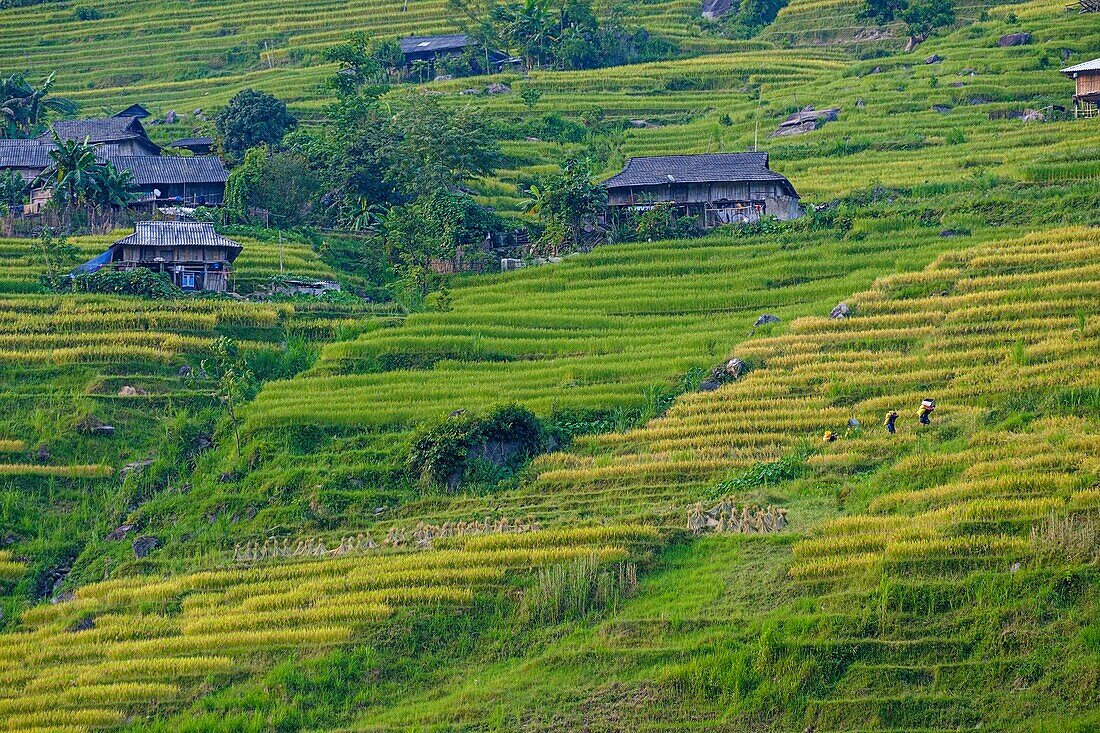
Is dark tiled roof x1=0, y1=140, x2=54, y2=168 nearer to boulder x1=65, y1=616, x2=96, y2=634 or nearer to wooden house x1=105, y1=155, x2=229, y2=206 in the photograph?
wooden house x1=105, y1=155, x2=229, y2=206

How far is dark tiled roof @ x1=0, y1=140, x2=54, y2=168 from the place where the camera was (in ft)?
227

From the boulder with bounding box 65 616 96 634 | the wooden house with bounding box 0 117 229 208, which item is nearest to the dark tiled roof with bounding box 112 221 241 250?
the wooden house with bounding box 0 117 229 208

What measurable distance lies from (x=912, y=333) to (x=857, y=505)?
10.4 m

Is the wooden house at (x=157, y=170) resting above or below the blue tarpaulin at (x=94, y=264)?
above

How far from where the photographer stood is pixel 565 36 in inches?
3553

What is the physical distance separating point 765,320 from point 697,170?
14.0m

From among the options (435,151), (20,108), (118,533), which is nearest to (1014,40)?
(435,151)

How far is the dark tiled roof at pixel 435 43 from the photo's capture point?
91312mm

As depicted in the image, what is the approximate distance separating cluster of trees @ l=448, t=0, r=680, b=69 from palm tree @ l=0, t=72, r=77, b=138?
2440 centimetres

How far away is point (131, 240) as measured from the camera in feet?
187

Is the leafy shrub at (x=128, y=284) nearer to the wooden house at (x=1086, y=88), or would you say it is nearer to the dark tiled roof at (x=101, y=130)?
the dark tiled roof at (x=101, y=130)

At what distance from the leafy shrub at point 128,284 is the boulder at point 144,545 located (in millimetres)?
15232

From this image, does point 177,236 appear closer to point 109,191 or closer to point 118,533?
point 109,191

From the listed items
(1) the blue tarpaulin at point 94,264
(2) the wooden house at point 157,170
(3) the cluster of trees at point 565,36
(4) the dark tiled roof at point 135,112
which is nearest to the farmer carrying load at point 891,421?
(1) the blue tarpaulin at point 94,264
